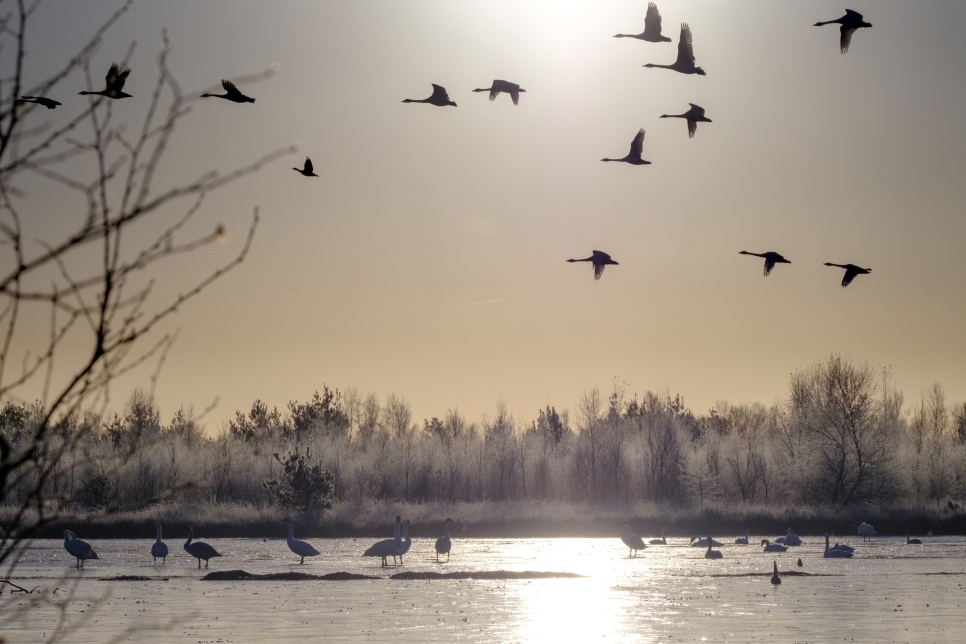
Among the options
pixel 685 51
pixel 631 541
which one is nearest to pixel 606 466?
pixel 631 541

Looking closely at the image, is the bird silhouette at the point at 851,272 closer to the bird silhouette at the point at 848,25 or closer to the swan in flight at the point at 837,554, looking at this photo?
the bird silhouette at the point at 848,25

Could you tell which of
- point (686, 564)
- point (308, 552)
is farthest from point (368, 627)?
point (686, 564)

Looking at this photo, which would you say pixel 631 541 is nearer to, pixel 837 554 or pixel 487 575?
pixel 837 554

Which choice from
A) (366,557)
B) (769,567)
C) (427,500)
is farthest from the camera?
(427,500)

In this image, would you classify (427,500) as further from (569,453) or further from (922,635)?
(922,635)

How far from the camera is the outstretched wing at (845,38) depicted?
11.7m

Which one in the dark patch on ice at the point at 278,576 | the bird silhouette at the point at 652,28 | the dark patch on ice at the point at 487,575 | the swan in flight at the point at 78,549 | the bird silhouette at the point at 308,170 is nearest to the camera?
the bird silhouette at the point at 308,170

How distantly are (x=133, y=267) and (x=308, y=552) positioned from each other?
86.9ft

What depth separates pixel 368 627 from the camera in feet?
53.1

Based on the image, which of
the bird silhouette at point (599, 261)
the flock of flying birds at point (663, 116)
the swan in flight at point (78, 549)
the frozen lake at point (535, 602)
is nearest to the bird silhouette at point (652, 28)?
the flock of flying birds at point (663, 116)

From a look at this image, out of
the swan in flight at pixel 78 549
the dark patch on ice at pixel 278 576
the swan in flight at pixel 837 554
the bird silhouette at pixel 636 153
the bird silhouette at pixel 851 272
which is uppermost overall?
the bird silhouette at pixel 636 153

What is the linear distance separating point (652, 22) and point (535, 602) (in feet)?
39.7

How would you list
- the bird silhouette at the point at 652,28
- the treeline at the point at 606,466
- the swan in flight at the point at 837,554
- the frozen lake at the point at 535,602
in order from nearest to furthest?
the bird silhouette at the point at 652,28 → the frozen lake at the point at 535,602 → the swan in flight at the point at 837,554 → the treeline at the point at 606,466

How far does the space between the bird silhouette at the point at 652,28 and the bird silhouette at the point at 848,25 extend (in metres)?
2.02
